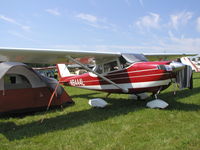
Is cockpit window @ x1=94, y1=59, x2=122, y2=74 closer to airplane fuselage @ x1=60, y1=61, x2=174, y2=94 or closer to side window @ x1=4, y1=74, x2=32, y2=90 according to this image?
airplane fuselage @ x1=60, y1=61, x2=174, y2=94

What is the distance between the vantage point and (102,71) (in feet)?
22.4

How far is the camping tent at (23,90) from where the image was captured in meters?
5.31

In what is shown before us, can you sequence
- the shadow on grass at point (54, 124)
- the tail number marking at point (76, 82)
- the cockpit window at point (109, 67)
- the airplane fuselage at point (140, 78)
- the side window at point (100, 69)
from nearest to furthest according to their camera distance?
the shadow on grass at point (54, 124)
the airplane fuselage at point (140, 78)
the cockpit window at point (109, 67)
the side window at point (100, 69)
the tail number marking at point (76, 82)

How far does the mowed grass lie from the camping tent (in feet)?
1.44

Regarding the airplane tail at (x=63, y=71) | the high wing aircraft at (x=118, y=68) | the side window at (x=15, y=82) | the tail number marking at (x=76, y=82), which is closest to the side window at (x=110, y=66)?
the high wing aircraft at (x=118, y=68)

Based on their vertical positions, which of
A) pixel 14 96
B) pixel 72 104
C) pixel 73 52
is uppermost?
pixel 73 52

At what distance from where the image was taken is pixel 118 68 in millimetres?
6328

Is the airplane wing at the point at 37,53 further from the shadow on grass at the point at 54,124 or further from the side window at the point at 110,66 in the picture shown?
the shadow on grass at the point at 54,124

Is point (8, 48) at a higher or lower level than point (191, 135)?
higher

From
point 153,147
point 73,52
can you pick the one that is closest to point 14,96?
point 73,52

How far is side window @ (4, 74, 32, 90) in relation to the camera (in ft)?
17.8

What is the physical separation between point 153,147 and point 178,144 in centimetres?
43

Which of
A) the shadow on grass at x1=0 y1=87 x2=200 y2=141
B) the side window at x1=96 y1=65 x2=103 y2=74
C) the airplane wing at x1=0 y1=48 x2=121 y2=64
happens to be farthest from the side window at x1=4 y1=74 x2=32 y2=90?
the side window at x1=96 y1=65 x2=103 y2=74

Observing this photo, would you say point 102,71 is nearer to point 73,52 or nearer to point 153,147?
point 73,52
